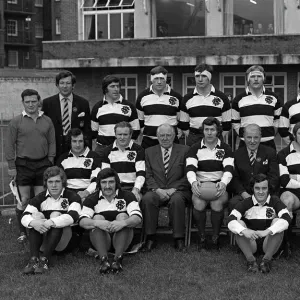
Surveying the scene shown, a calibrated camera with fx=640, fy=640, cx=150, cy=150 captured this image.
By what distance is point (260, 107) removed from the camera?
855 cm

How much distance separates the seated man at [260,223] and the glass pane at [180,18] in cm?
2366

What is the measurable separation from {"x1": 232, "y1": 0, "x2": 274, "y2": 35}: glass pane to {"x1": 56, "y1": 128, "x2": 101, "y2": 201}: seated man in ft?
74.0

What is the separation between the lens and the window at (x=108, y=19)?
31.6m

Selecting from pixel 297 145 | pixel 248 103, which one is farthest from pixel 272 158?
pixel 248 103

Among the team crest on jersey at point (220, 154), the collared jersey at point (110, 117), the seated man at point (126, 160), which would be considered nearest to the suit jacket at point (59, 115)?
the collared jersey at point (110, 117)

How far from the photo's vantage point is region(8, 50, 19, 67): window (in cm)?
6340

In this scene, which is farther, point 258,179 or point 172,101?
point 172,101

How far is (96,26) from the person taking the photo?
3225 cm

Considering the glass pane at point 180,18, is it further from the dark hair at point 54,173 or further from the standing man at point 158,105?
the dark hair at point 54,173

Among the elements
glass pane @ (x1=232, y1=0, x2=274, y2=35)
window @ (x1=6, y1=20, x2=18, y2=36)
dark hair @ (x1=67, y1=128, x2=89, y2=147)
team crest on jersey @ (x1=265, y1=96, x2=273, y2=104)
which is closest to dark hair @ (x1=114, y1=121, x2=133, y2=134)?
dark hair @ (x1=67, y1=128, x2=89, y2=147)

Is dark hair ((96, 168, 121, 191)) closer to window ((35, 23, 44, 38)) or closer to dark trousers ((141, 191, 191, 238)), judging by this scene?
dark trousers ((141, 191, 191, 238))

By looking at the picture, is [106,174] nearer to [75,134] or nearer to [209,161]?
[75,134]

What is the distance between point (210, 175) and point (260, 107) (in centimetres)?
121

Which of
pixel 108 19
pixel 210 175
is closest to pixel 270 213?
pixel 210 175
